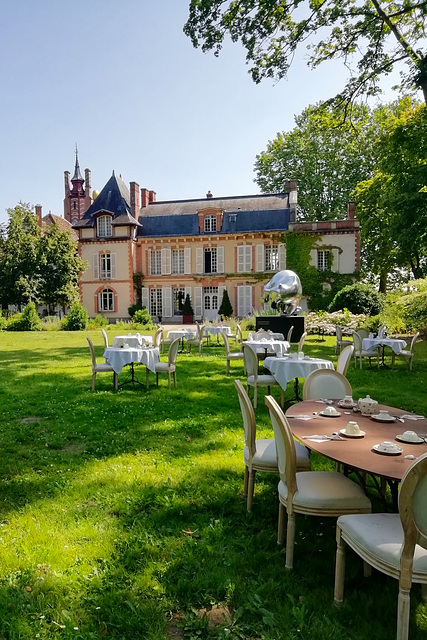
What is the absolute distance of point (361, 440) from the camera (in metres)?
2.60

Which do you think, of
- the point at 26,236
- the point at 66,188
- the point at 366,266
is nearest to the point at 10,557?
the point at 26,236

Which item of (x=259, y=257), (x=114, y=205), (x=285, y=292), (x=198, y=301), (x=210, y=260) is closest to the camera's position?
(x=285, y=292)

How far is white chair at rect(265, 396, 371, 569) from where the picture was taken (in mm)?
2432

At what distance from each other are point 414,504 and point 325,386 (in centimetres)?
233

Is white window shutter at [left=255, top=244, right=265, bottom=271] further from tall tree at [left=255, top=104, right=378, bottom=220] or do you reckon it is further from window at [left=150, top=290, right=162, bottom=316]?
window at [left=150, top=290, right=162, bottom=316]

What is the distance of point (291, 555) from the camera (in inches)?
101

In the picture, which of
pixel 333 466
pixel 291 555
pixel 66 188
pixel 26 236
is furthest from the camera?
pixel 66 188

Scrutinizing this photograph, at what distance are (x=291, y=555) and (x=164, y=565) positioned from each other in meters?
0.78

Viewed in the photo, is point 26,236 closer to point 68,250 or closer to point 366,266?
point 68,250

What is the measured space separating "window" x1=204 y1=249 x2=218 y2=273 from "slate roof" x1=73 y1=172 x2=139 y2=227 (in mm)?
5615

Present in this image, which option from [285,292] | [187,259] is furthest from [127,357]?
[187,259]

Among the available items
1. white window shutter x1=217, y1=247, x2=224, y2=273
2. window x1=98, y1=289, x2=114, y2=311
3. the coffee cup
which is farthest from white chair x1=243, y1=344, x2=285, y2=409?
window x1=98, y1=289, x2=114, y2=311

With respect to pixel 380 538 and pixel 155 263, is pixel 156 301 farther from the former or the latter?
pixel 380 538

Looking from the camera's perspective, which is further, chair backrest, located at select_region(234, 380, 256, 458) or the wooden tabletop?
chair backrest, located at select_region(234, 380, 256, 458)
